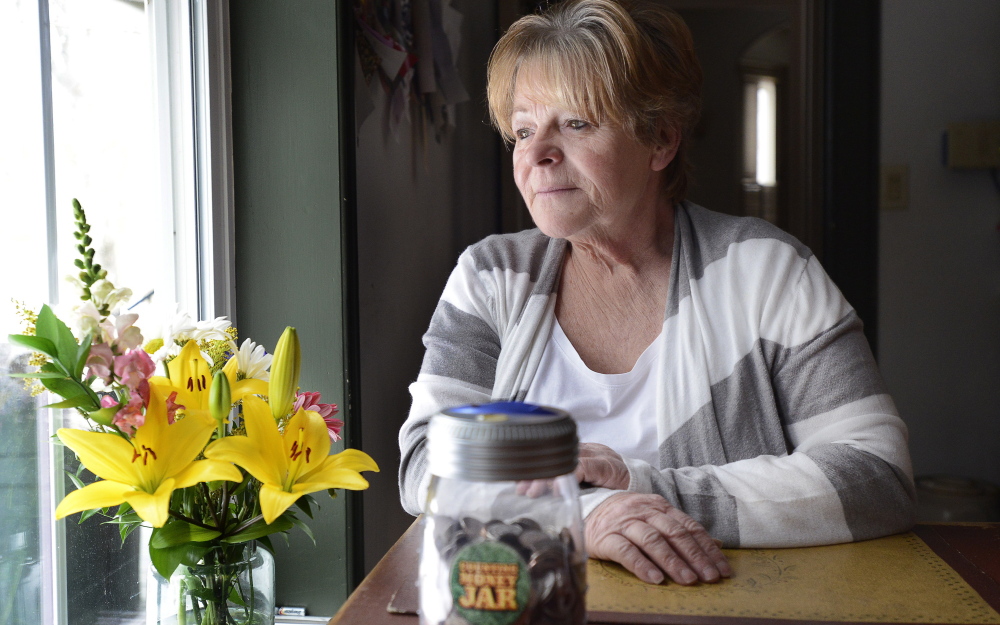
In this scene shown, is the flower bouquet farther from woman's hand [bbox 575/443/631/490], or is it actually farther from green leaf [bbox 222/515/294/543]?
woman's hand [bbox 575/443/631/490]

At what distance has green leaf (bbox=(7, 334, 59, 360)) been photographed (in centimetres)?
64

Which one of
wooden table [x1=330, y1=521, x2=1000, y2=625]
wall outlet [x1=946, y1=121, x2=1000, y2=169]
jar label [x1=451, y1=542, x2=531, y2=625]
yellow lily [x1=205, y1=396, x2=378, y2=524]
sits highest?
wall outlet [x1=946, y1=121, x2=1000, y2=169]

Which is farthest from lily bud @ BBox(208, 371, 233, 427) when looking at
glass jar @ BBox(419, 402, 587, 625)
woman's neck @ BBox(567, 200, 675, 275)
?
woman's neck @ BBox(567, 200, 675, 275)

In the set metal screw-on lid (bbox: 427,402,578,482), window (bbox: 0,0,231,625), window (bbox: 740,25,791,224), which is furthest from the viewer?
window (bbox: 740,25,791,224)

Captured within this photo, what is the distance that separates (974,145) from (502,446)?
2.90m

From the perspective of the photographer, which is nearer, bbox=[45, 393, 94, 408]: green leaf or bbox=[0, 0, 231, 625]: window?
bbox=[45, 393, 94, 408]: green leaf

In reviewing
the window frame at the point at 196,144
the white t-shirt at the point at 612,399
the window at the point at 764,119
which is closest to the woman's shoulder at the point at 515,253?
the white t-shirt at the point at 612,399

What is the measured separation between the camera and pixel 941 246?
115 inches

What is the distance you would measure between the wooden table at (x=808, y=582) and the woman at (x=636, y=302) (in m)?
0.10

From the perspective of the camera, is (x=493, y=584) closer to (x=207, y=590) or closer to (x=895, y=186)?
(x=207, y=590)

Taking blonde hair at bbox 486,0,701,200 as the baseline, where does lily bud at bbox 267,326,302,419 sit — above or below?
below

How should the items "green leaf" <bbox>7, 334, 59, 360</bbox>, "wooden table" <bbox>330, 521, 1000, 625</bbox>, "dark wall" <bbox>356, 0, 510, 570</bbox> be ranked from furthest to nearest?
"dark wall" <bbox>356, 0, 510, 570</bbox>
"wooden table" <bbox>330, 521, 1000, 625</bbox>
"green leaf" <bbox>7, 334, 59, 360</bbox>

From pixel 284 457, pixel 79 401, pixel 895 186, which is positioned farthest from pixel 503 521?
pixel 895 186

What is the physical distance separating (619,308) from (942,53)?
217 centimetres
